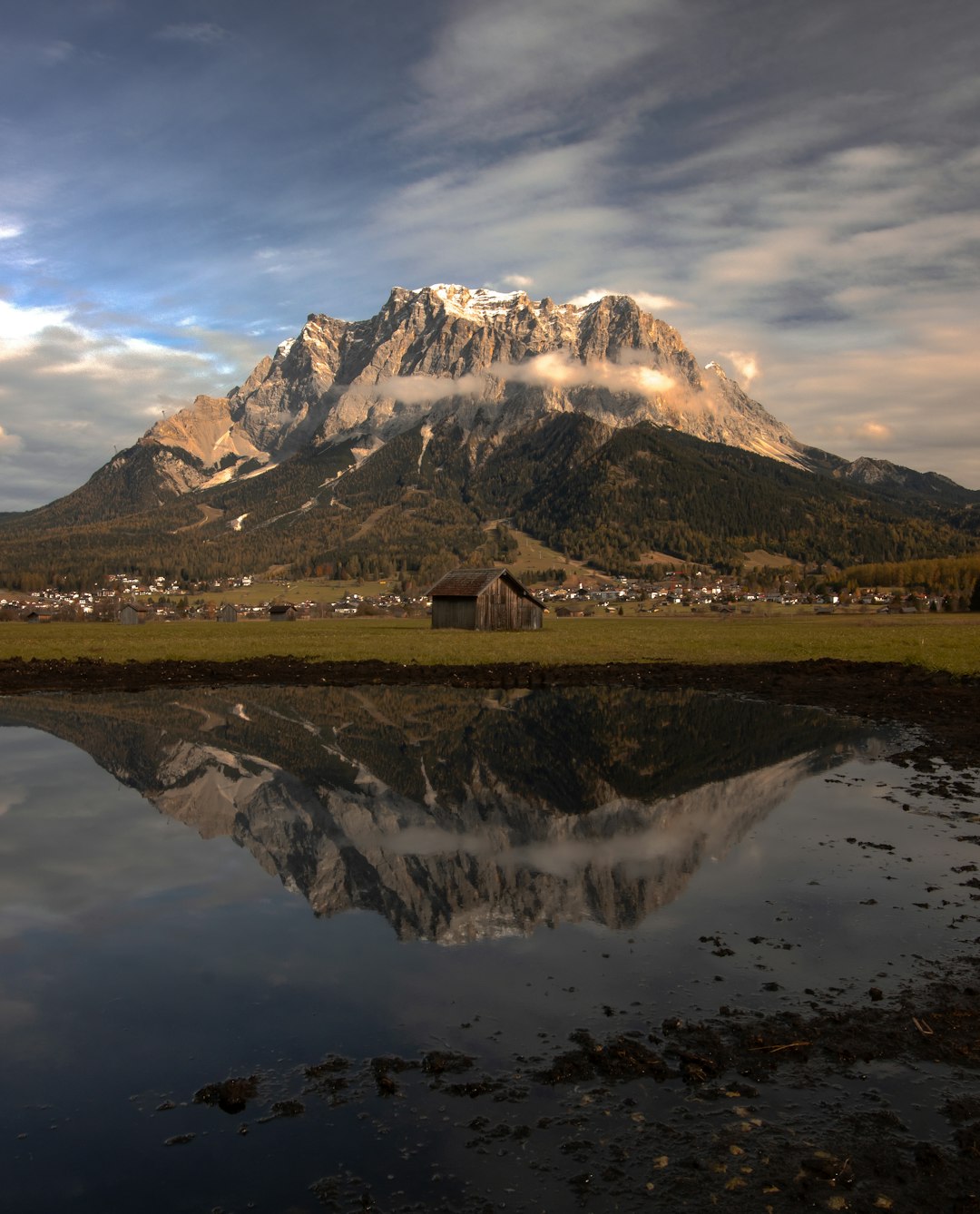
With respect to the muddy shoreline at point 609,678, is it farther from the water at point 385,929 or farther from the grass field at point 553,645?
the water at point 385,929

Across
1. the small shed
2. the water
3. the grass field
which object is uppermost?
the small shed

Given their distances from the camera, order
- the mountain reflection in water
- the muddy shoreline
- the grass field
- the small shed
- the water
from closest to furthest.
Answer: the water → the mountain reflection in water → the muddy shoreline → the grass field → the small shed

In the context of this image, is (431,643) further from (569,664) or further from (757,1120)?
(757,1120)

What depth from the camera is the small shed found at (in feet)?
264

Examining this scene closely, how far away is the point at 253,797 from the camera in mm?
19062

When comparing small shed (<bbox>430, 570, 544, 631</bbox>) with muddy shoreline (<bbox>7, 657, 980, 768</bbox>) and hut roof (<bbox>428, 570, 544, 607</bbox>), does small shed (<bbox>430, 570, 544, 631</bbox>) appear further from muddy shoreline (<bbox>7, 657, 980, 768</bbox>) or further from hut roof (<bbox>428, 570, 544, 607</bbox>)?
muddy shoreline (<bbox>7, 657, 980, 768</bbox>)

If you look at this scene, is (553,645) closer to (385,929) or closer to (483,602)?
(483,602)

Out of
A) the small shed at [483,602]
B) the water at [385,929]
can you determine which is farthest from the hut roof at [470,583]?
the water at [385,929]

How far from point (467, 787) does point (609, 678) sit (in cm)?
2546

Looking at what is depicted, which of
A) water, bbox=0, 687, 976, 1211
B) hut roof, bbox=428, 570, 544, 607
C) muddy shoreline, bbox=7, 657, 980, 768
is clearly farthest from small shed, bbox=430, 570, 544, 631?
water, bbox=0, 687, 976, 1211

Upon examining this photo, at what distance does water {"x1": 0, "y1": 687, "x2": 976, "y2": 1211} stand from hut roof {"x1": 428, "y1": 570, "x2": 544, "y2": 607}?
55.4 meters

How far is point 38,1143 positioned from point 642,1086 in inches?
205

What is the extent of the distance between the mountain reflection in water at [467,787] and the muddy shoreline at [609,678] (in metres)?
4.20

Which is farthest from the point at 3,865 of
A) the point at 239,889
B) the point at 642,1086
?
the point at 642,1086
